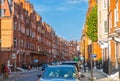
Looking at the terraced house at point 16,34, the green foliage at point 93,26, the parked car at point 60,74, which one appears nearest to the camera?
the parked car at point 60,74

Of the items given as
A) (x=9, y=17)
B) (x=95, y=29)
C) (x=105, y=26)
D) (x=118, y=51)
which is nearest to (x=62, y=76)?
(x=118, y=51)

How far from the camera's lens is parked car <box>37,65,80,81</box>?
1709 cm

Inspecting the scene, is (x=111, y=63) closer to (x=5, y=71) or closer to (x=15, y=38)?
(x=5, y=71)

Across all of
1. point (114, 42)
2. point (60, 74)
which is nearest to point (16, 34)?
point (114, 42)

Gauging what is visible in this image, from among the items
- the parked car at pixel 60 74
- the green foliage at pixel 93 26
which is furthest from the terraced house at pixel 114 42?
the green foliage at pixel 93 26

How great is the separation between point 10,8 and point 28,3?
2716 cm

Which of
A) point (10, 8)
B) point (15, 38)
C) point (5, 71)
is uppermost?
point (10, 8)

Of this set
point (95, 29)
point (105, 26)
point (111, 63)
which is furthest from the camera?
point (95, 29)

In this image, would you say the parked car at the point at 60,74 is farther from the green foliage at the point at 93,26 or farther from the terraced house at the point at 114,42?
the green foliage at the point at 93,26

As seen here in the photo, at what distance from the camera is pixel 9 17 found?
8150 centimetres

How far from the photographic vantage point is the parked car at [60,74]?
1709 cm

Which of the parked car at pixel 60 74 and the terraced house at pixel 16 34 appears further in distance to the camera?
the terraced house at pixel 16 34

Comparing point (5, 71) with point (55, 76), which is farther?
point (5, 71)

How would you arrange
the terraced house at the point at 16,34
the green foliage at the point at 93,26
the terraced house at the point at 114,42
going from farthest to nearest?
the terraced house at the point at 16,34
the green foliage at the point at 93,26
the terraced house at the point at 114,42
